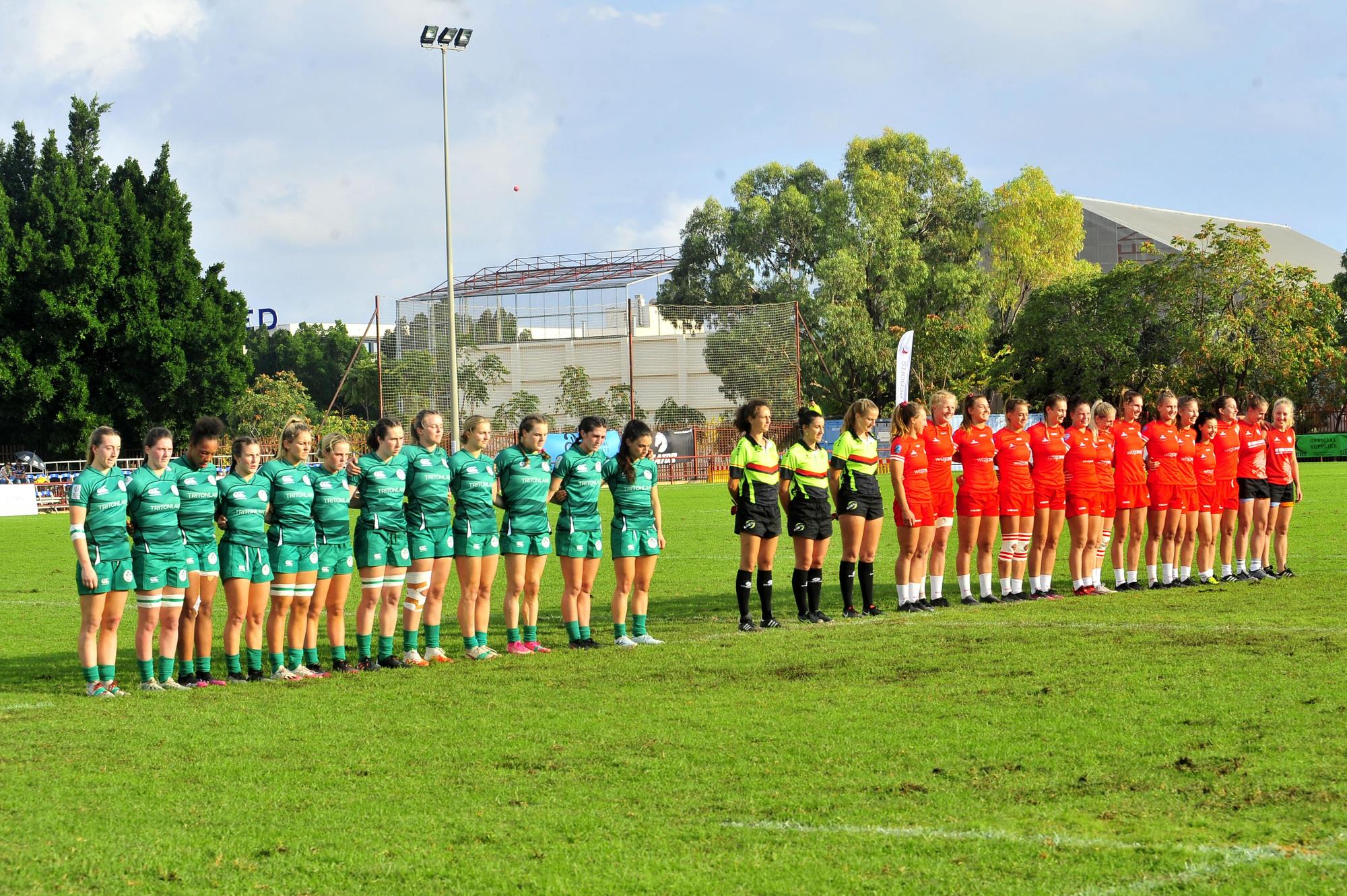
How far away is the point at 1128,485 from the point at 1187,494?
77 cm

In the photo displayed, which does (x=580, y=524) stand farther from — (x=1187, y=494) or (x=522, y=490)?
(x=1187, y=494)

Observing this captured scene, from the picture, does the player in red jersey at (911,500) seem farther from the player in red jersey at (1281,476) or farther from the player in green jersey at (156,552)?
the player in green jersey at (156,552)

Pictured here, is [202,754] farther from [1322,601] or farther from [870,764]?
[1322,601]

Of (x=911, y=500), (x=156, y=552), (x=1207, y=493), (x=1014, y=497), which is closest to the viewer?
(x=156, y=552)

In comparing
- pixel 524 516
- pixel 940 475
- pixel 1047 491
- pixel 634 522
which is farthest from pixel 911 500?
pixel 524 516

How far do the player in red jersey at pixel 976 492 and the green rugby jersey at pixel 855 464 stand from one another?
1.13m

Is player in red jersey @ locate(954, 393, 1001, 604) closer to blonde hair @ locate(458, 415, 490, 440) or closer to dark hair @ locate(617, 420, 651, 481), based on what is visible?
dark hair @ locate(617, 420, 651, 481)

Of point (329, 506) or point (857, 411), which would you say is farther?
point (857, 411)

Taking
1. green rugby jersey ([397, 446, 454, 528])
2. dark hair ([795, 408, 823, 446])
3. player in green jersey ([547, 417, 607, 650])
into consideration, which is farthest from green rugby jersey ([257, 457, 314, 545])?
dark hair ([795, 408, 823, 446])

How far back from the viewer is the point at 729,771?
6.01 metres

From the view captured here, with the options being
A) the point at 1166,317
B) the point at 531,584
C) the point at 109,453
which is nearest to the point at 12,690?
the point at 109,453

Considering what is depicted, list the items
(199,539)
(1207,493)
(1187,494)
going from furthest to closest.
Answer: (1207,493) → (1187,494) → (199,539)

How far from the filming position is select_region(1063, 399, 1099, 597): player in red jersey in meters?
12.7

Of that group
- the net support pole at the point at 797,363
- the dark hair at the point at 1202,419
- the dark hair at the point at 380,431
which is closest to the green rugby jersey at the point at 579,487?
the dark hair at the point at 380,431
